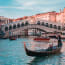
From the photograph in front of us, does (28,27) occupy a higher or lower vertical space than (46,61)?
higher

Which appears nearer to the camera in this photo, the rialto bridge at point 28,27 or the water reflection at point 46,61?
the water reflection at point 46,61

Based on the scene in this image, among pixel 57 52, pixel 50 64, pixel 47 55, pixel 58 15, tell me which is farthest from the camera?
pixel 58 15

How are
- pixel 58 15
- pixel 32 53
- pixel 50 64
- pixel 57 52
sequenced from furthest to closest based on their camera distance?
pixel 58 15 < pixel 57 52 < pixel 32 53 < pixel 50 64

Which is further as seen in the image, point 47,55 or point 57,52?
point 57,52

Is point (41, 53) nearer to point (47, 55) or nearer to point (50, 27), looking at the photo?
point (47, 55)

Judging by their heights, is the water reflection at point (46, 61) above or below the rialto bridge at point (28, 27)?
below

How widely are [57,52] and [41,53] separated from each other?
1.43m

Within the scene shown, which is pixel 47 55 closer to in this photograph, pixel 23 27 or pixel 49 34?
pixel 49 34

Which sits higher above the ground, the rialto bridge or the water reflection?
the rialto bridge

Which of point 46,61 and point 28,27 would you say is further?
point 28,27

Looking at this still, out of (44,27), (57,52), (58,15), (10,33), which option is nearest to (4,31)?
(10,33)

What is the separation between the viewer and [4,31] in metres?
20.3

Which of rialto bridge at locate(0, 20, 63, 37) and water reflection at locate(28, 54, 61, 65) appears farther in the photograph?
rialto bridge at locate(0, 20, 63, 37)

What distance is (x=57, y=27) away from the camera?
2081 cm
